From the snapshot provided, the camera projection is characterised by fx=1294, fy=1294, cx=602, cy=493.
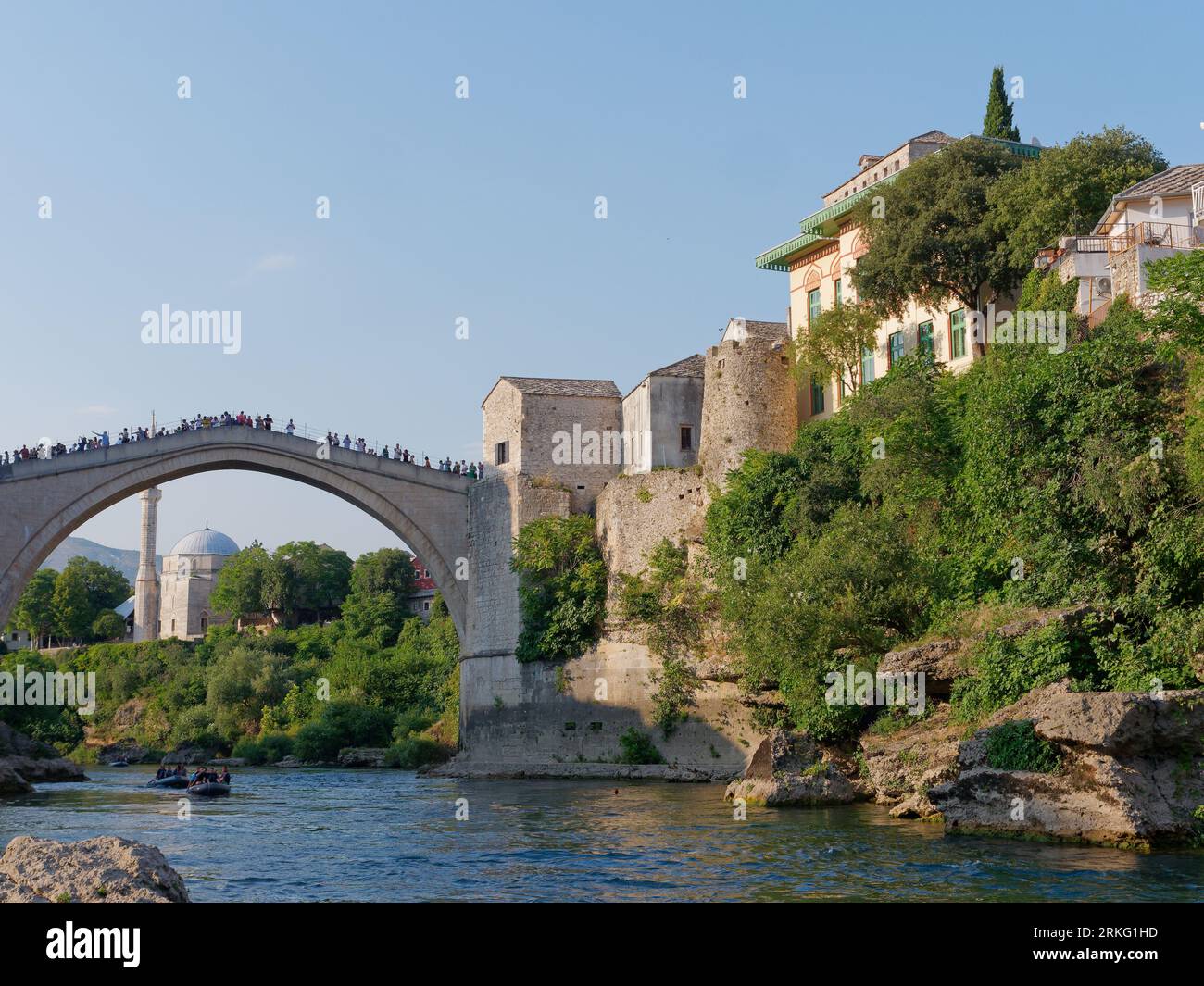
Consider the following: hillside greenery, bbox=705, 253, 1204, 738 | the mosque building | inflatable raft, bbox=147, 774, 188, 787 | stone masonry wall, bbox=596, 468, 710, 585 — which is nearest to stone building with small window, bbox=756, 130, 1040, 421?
hillside greenery, bbox=705, 253, 1204, 738

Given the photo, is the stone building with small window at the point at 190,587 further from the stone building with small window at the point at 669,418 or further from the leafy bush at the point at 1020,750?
the leafy bush at the point at 1020,750

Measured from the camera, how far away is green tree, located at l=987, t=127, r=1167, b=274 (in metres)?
26.8

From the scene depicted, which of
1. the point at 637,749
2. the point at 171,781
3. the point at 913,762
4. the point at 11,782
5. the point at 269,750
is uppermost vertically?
the point at 913,762

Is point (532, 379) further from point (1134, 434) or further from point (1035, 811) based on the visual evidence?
point (1035, 811)

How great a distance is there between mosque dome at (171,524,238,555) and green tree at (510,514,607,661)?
60.4 metres

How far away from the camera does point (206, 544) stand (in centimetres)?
9156

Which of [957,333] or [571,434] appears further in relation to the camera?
[571,434]

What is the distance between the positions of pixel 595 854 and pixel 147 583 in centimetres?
6879

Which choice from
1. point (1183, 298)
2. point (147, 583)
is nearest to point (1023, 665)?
point (1183, 298)

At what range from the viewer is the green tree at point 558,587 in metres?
33.9

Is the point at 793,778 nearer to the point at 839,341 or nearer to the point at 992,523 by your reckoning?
the point at 992,523

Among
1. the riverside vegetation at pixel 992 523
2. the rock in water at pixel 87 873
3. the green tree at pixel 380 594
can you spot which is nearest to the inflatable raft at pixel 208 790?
the riverside vegetation at pixel 992 523
